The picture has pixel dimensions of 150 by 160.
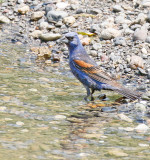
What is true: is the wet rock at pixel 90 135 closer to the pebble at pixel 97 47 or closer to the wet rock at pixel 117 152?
the wet rock at pixel 117 152

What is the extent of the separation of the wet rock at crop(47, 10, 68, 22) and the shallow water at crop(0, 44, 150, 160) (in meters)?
3.75

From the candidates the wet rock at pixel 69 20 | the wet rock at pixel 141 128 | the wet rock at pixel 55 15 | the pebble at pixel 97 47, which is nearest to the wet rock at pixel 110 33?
the pebble at pixel 97 47

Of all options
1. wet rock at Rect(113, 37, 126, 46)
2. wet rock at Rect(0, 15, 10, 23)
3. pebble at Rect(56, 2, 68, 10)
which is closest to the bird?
wet rock at Rect(113, 37, 126, 46)

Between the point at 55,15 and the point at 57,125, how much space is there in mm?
6812

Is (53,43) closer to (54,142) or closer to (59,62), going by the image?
(59,62)

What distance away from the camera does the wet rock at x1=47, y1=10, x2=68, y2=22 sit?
38.1 feet

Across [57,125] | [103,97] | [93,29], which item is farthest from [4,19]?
[57,125]

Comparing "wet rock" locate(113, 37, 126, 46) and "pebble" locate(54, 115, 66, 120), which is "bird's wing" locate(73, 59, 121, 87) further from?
"wet rock" locate(113, 37, 126, 46)

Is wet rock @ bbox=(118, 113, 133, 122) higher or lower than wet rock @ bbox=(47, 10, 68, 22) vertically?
lower

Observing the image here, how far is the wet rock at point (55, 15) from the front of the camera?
1160cm

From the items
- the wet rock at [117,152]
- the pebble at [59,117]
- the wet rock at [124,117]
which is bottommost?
the wet rock at [117,152]

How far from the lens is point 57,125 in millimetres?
5238

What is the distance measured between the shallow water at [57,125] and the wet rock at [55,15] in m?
3.75

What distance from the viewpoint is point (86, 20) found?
11.4 m
